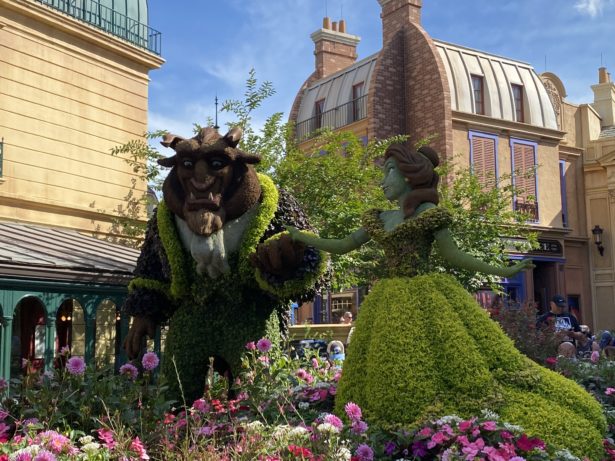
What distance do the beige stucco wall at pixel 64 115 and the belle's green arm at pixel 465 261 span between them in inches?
293

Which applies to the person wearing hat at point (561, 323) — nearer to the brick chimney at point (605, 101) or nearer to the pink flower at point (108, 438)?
the pink flower at point (108, 438)

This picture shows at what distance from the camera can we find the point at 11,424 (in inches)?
156

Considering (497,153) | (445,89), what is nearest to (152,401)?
(445,89)

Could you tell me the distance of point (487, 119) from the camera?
59.3 ft

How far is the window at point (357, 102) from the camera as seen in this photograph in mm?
18578

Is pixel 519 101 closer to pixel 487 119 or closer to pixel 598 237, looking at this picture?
pixel 487 119

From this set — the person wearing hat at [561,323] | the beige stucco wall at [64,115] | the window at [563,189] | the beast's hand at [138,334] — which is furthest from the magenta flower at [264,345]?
the window at [563,189]

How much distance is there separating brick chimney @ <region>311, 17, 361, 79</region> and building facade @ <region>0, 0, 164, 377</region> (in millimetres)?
9583

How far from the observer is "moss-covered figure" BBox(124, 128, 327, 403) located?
459 centimetres

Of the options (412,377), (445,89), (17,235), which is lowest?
(412,377)

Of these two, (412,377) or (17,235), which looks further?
(17,235)

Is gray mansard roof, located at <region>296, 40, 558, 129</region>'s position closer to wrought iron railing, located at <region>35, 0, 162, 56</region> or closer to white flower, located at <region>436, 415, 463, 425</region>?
wrought iron railing, located at <region>35, 0, 162, 56</region>

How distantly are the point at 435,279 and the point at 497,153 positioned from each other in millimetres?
15197

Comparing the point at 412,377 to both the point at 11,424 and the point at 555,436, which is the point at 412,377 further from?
the point at 11,424
